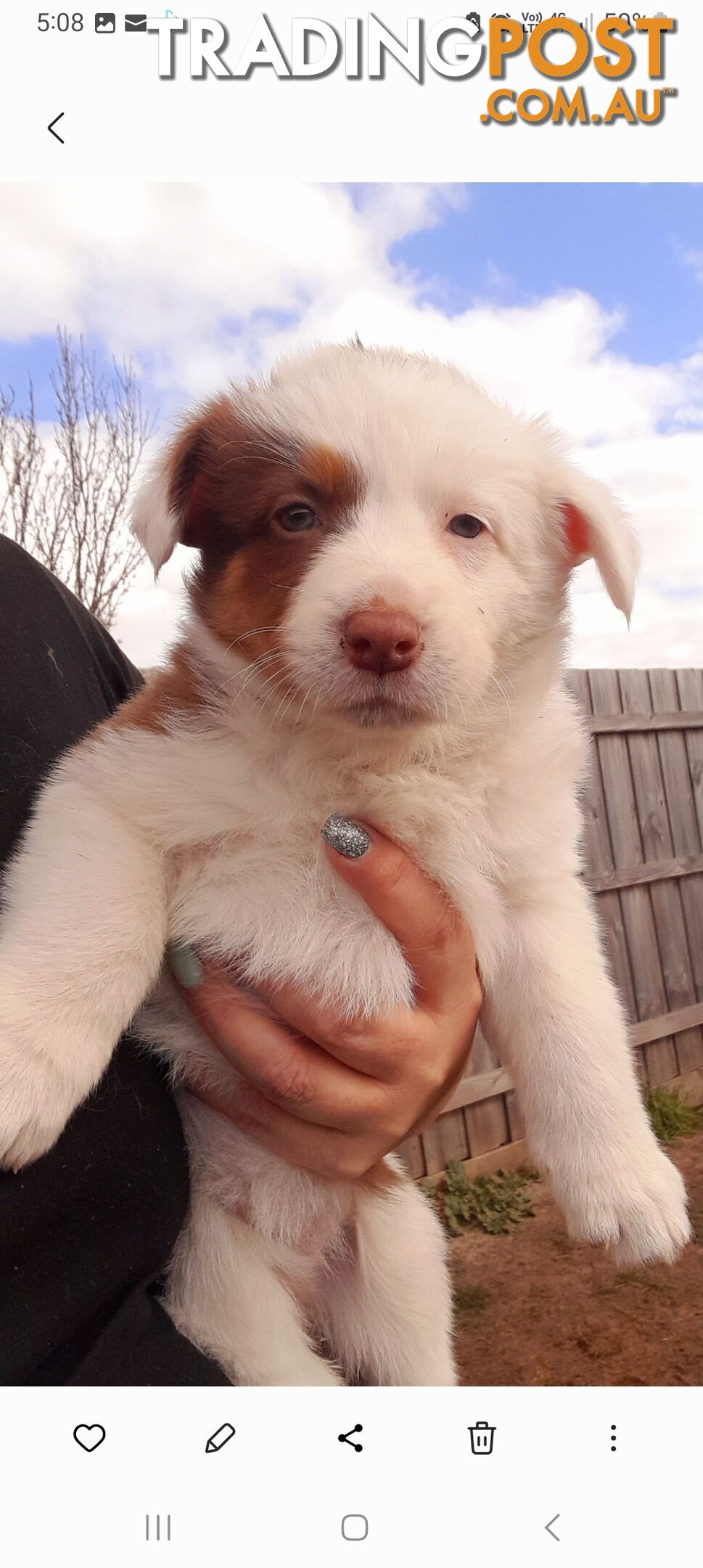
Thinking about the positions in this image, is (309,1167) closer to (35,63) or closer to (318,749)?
(318,749)

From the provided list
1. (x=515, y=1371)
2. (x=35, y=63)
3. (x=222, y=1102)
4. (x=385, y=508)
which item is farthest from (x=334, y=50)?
(x=515, y=1371)

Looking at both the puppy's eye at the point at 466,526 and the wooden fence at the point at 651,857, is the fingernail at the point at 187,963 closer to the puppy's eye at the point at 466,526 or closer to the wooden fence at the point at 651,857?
the puppy's eye at the point at 466,526

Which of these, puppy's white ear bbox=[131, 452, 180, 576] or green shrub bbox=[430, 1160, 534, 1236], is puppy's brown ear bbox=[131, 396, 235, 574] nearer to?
puppy's white ear bbox=[131, 452, 180, 576]

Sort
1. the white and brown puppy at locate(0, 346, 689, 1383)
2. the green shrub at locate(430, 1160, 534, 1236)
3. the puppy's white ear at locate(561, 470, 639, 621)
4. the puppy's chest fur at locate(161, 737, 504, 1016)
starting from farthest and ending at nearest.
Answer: the green shrub at locate(430, 1160, 534, 1236)
the puppy's white ear at locate(561, 470, 639, 621)
the puppy's chest fur at locate(161, 737, 504, 1016)
the white and brown puppy at locate(0, 346, 689, 1383)

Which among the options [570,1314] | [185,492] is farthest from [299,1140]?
[570,1314]

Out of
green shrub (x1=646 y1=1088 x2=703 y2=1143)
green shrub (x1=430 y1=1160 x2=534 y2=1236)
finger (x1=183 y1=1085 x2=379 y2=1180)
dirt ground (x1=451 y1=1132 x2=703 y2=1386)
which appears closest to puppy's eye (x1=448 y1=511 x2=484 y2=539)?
finger (x1=183 y1=1085 x2=379 y2=1180)

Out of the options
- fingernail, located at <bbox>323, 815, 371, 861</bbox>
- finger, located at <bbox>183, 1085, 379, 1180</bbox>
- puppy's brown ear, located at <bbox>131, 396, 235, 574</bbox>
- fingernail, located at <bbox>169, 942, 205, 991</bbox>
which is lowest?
finger, located at <bbox>183, 1085, 379, 1180</bbox>
